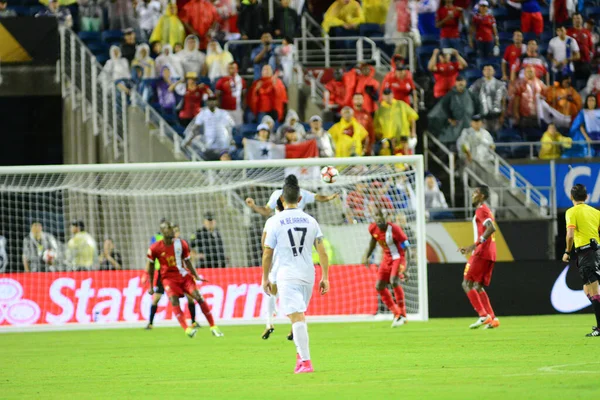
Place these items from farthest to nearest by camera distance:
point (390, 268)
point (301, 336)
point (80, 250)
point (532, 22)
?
1. point (532, 22)
2. point (80, 250)
3. point (390, 268)
4. point (301, 336)

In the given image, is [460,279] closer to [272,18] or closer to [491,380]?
[272,18]

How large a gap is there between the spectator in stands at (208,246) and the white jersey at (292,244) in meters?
10.9

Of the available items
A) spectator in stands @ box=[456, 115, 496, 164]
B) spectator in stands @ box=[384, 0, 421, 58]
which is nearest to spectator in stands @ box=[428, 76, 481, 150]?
spectator in stands @ box=[456, 115, 496, 164]

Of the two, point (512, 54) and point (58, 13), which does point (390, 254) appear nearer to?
point (512, 54)

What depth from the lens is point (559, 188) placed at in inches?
902

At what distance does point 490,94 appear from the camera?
2441 centimetres

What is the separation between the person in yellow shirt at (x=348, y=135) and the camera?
22969 mm

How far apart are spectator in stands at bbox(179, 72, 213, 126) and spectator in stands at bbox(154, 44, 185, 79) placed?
0.49 m

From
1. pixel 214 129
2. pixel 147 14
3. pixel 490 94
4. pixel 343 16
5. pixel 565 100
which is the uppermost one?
pixel 147 14

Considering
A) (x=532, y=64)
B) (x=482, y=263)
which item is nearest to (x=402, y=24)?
(x=532, y=64)

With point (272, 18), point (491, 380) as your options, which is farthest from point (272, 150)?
point (491, 380)

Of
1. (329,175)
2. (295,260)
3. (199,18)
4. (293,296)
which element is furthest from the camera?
(199,18)

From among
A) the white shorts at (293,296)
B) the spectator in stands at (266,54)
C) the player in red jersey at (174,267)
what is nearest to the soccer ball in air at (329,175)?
the player in red jersey at (174,267)

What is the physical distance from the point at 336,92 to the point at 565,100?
16.3 feet
